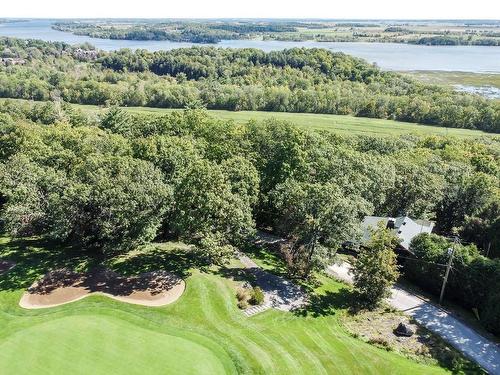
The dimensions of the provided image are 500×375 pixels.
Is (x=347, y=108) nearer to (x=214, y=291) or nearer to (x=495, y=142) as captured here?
(x=495, y=142)

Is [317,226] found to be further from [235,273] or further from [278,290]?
[235,273]

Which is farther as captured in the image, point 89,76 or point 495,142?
point 89,76

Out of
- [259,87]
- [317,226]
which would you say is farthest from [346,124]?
[317,226]

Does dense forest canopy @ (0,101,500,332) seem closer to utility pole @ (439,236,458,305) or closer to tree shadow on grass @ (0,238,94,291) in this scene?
utility pole @ (439,236,458,305)

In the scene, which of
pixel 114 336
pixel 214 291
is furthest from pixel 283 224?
pixel 114 336

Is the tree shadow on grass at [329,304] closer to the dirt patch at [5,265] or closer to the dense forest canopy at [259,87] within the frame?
the dirt patch at [5,265]

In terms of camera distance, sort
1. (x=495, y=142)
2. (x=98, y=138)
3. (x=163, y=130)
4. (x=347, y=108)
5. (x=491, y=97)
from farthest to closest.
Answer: (x=491, y=97) → (x=347, y=108) → (x=495, y=142) → (x=163, y=130) → (x=98, y=138)

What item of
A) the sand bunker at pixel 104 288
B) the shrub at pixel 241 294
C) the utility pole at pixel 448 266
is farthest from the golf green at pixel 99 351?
the utility pole at pixel 448 266
